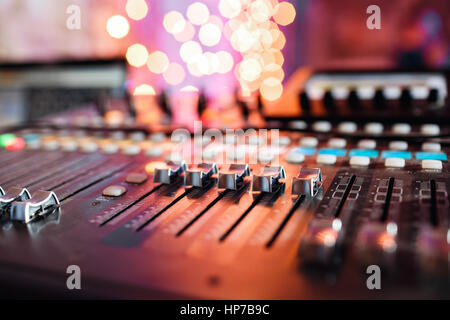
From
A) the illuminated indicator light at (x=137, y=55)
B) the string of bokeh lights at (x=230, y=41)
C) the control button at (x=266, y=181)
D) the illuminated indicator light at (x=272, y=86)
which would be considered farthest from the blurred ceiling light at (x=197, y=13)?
the control button at (x=266, y=181)

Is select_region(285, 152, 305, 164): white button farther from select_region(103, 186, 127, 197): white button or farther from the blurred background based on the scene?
the blurred background

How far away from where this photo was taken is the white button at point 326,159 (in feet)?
2.83

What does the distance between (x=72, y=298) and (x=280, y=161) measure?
562 mm

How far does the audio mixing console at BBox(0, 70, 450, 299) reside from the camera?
44 centimetres

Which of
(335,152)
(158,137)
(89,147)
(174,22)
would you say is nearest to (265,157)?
(335,152)

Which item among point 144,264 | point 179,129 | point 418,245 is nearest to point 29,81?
point 179,129

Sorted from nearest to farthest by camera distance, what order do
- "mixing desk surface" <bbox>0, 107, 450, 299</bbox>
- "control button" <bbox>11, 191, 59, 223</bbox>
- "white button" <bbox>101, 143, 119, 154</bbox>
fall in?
"mixing desk surface" <bbox>0, 107, 450, 299</bbox> → "control button" <bbox>11, 191, 59, 223</bbox> → "white button" <bbox>101, 143, 119, 154</bbox>

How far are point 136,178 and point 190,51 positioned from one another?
354 centimetres

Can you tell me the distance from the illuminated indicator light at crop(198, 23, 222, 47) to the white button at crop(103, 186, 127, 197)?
368 cm

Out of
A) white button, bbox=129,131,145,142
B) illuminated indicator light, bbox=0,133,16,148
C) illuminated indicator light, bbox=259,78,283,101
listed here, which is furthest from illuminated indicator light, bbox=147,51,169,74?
white button, bbox=129,131,145,142

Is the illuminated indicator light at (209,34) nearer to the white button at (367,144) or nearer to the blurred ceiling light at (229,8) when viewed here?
the blurred ceiling light at (229,8)

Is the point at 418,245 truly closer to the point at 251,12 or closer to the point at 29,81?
the point at 29,81

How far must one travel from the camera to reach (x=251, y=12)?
4.05m

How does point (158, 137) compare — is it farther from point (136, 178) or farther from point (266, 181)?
point (266, 181)
